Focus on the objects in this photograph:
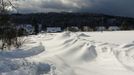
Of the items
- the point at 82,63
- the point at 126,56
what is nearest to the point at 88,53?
the point at 82,63

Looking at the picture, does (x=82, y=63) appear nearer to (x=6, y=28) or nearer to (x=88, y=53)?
(x=88, y=53)

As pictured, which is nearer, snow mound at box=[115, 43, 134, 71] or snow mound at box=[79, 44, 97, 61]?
snow mound at box=[115, 43, 134, 71]

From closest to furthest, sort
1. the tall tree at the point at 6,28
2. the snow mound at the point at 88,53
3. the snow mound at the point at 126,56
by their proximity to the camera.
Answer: the snow mound at the point at 126,56 → the snow mound at the point at 88,53 → the tall tree at the point at 6,28

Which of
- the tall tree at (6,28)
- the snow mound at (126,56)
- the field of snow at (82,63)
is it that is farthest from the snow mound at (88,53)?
the tall tree at (6,28)

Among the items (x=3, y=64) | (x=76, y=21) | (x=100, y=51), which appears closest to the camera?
(x=3, y=64)

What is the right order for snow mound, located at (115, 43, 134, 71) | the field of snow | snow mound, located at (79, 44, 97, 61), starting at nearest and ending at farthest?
the field of snow < snow mound, located at (115, 43, 134, 71) < snow mound, located at (79, 44, 97, 61)

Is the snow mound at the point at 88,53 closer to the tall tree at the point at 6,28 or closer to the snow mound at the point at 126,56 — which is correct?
the snow mound at the point at 126,56

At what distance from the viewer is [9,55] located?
11070 millimetres

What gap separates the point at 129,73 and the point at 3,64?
3208mm

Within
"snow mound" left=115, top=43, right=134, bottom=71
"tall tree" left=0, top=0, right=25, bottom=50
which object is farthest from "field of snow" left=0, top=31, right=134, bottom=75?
"tall tree" left=0, top=0, right=25, bottom=50

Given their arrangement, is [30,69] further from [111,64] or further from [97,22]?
[97,22]

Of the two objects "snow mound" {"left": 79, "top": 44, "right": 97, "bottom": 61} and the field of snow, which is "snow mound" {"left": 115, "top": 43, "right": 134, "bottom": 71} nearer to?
the field of snow

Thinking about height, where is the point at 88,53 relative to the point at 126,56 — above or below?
below

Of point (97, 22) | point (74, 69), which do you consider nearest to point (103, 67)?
point (74, 69)
